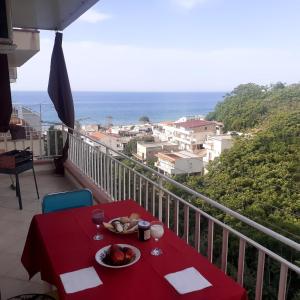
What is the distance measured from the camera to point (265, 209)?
36.0 feet

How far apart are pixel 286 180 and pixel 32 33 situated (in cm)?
962

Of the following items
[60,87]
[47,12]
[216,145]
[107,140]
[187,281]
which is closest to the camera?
[187,281]

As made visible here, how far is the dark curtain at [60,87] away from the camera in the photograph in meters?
4.86

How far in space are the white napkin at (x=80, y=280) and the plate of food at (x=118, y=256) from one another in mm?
78

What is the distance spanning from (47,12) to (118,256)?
3334 millimetres

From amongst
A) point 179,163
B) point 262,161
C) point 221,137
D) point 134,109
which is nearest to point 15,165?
point 179,163

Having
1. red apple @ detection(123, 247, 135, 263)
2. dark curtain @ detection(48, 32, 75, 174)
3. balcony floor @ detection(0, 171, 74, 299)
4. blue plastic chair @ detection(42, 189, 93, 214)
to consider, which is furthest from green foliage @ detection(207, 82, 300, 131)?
red apple @ detection(123, 247, 135, 263)

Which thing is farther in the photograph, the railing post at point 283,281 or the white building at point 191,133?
the white building at point 191,133

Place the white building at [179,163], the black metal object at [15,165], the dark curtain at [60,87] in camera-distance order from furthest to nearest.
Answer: the white building at [179,163]
the dark curtain at [60,87]
the black metal object at [15,165]

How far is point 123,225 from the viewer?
6.38ft

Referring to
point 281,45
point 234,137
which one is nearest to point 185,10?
point 281,45

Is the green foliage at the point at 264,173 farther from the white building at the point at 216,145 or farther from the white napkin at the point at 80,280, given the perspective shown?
the white napkin at the point at 80,280

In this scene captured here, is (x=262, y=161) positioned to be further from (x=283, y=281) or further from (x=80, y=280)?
(x=80, y=280)

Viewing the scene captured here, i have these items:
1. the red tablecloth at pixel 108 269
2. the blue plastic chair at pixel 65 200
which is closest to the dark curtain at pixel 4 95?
the blue plastic chair at pixel 65 200
